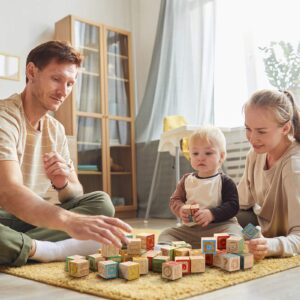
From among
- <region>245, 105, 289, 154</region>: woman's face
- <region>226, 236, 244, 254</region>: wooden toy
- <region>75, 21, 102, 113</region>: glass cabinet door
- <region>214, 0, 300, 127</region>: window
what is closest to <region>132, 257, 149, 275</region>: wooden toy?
<region>226, 236, 244, 254</region>: wooden toy

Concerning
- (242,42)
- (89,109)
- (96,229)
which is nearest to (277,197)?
(96,229)

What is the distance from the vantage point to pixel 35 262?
1.48 metres

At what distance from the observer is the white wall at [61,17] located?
364cm

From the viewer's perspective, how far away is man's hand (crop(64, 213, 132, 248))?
38.8 inches

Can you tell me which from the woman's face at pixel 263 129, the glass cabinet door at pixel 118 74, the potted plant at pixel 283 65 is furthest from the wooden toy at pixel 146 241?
the glass cabinet door at pixel 118 74

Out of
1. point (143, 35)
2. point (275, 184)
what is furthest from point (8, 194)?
point (143, 35)

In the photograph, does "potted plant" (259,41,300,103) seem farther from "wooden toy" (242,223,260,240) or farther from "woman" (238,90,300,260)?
"wooden toy" (242,223,260,240)

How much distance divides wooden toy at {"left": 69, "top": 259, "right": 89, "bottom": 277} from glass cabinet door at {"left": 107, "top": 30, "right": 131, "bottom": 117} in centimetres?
289

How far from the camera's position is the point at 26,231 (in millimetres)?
1625

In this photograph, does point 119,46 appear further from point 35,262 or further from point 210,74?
point 35,262

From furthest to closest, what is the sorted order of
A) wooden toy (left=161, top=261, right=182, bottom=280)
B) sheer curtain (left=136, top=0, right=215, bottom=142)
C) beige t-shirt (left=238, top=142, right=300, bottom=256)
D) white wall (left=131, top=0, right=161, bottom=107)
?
white wall (left=131, top=0, right=161, bottom=107) < sheer curtain (left=136, top=0, right=215, bottom=142) < beige t-shirt (left=238, top=142, right=300, bottom=256) < wooden toy (left=161, top=261, right=182, bottom=280)

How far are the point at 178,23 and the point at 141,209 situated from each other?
1.69 m

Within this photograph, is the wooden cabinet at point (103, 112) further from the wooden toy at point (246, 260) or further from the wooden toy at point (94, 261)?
the wooden toy at point (246, 260)

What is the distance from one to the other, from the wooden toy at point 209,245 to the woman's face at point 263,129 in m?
0.47
